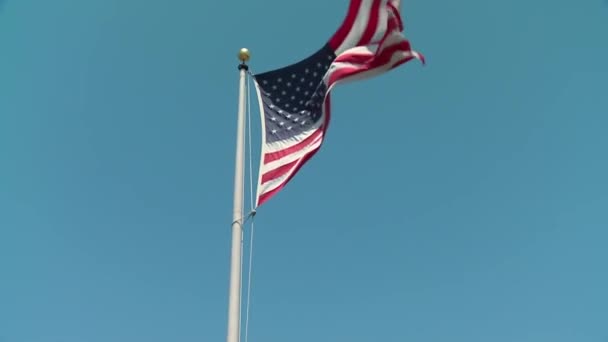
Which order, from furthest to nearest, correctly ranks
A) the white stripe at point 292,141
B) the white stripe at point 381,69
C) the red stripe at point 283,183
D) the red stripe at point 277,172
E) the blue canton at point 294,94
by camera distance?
the white stripe at point 381,69
the blue canton at point 294,94
the white stripe at point 292,141
the red stripe at point 277,172
the red stripe at point 283,183

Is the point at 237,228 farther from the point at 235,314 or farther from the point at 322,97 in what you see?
the point at 322,97

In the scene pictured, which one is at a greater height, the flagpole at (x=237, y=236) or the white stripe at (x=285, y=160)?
the white stripe at (x=285, y=160)

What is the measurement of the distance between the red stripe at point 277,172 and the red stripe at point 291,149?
0.64 ft

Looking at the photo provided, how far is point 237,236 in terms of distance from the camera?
934 centimetres

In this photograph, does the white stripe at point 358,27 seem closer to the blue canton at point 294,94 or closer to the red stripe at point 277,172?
the blue canton at point 294,94

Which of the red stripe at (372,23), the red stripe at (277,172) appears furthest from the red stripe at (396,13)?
the red stripe at (277,172)

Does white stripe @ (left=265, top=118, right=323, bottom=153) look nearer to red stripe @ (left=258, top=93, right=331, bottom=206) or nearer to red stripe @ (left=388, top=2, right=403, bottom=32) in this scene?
red stripe @ (left=258, top=93, right=331, bottom=206)

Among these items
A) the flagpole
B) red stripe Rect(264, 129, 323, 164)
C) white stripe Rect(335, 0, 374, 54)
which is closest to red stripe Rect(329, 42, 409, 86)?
white stripe Rect(335, 0, 374, 54)

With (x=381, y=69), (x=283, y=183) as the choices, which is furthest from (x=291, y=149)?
(x=381, y=69)

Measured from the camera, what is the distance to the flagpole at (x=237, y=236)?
343 inches

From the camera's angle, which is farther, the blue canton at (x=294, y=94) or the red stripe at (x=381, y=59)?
the red stripe at (x=381, y=59)

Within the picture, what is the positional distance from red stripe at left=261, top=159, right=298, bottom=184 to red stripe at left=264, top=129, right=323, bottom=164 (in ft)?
0.64

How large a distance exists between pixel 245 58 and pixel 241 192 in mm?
2924

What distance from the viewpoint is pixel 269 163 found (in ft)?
34.2
